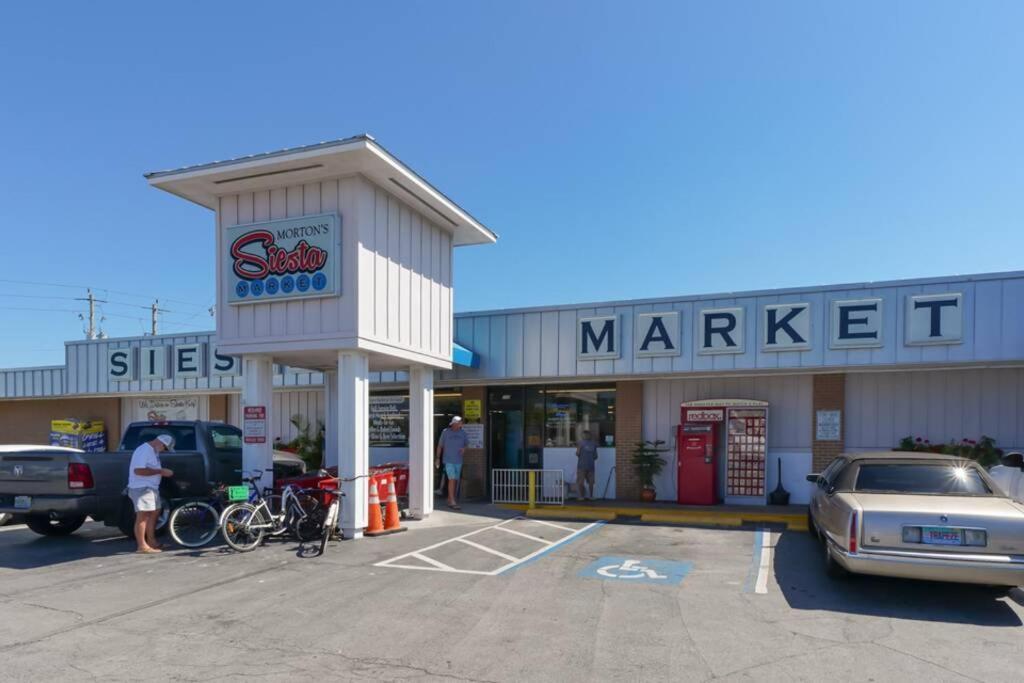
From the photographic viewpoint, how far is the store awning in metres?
14.5

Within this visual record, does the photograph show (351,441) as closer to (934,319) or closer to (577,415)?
(577,415)

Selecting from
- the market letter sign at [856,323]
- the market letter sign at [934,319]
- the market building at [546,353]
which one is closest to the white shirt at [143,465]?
the market building at [546,353]

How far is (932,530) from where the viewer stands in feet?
22.4

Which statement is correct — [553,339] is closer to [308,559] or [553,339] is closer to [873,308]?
[873,308]

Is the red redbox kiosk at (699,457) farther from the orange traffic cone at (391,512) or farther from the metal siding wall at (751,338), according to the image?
the orange traffic cone at (391,512)

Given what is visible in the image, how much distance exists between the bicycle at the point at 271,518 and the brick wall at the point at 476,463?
6434 millimetres

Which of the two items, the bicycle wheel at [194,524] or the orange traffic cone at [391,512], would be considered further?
the orange traffic cone at [391,512]

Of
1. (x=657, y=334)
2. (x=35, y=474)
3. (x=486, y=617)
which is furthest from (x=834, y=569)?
(x=35, y=474)

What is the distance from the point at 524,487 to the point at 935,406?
8.68 m

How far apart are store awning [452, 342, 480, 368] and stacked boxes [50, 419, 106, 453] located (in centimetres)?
1430

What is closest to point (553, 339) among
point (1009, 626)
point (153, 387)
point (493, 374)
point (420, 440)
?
point (493, 374)

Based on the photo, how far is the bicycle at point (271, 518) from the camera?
950cm

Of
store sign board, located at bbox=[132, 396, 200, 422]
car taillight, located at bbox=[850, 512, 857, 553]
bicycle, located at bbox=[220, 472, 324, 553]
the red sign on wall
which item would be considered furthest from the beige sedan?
store sign board, located at bbox=[132, 396, 200, 422]

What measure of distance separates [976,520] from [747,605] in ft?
7.78
